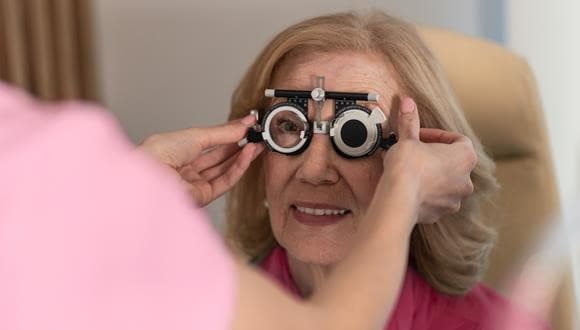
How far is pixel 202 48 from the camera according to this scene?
2.46 metres

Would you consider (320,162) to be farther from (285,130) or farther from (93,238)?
(93,238)

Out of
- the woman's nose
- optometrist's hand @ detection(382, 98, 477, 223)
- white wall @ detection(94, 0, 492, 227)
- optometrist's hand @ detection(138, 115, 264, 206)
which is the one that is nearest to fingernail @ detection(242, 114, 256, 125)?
optometrist's hand @ detection(138, 115, 264, 206)

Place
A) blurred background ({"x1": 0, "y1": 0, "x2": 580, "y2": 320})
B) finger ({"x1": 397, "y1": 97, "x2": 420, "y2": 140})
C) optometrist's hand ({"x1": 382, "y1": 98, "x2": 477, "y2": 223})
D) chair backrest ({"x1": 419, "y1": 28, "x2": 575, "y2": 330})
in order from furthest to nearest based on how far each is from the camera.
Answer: blurred background ({"x1": 0, "y1": 0, "x2": 580, "y2": 320}) → chair backrest ({"x1": 419, "y1": 28, "x2": 575, "y2": 330}) → finger ({"x1": 397, "y1": 97, "x2": 420, "y2": 140}) → optometrist's hand ({"x1": 382, "y1": 98, "x2": 477, "y2": 223})

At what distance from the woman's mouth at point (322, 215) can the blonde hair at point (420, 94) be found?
0.17 m

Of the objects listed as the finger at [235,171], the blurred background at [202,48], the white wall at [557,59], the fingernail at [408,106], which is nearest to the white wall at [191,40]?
the blurred background at [202,48]

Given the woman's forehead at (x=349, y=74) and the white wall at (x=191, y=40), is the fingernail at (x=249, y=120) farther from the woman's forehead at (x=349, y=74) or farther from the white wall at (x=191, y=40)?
the white wall at (x=191, y=40)

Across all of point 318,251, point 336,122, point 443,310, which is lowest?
point 443,310

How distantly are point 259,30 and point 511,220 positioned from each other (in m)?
0.93

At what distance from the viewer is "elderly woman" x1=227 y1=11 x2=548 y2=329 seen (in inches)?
56.2

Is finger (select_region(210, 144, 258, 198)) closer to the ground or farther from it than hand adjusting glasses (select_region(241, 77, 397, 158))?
closer to the ground

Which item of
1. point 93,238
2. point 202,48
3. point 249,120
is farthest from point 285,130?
point 202,48

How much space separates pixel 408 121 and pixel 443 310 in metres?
0.38

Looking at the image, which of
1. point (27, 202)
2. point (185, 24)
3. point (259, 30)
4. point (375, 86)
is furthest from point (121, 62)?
point (27, 202)

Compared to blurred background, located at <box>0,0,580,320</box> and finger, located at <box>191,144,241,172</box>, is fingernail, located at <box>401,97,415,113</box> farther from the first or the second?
blurred background, located at <box>0,0,580,320</box>
